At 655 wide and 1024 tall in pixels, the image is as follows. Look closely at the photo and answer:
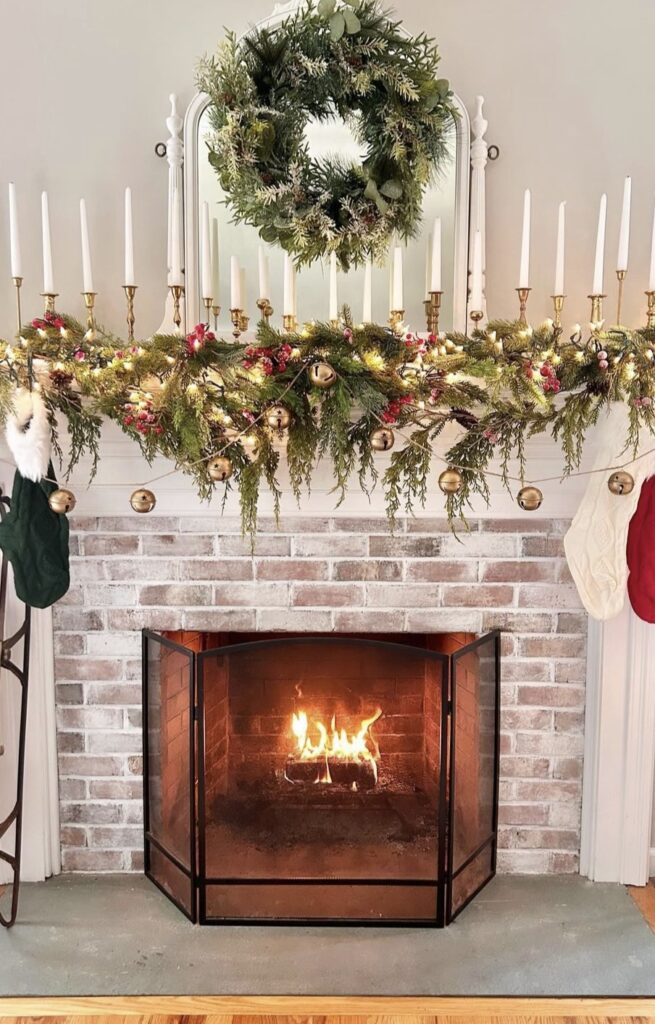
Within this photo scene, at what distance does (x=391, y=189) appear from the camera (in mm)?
1646

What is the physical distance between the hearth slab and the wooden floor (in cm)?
2

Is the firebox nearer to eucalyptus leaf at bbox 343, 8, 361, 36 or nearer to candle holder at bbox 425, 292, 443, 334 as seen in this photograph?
candle holder at bbox 425, 292, 443, 334

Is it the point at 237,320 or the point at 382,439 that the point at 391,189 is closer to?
the point at 237,320

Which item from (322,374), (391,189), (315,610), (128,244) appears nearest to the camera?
(322,374)

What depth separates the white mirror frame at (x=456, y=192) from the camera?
73.2 inches

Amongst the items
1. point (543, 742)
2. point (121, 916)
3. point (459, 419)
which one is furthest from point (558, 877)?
point (459, 419)

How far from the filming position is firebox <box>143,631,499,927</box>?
6.40ft

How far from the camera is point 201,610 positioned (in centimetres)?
203

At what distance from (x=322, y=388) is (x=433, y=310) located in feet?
1.39

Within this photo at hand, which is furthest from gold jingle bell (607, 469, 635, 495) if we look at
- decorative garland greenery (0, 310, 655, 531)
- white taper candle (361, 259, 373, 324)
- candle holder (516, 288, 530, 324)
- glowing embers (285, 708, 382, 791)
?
glowing embers (285, 708, 382, 791)

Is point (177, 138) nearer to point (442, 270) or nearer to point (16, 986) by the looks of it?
point (442, 270)

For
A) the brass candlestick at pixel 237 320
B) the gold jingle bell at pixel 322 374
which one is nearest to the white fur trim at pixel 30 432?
the brass candlestick at pixel 237 320

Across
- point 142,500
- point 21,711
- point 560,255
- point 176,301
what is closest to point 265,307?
point 176,301

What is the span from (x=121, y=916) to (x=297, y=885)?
18.0 inches
